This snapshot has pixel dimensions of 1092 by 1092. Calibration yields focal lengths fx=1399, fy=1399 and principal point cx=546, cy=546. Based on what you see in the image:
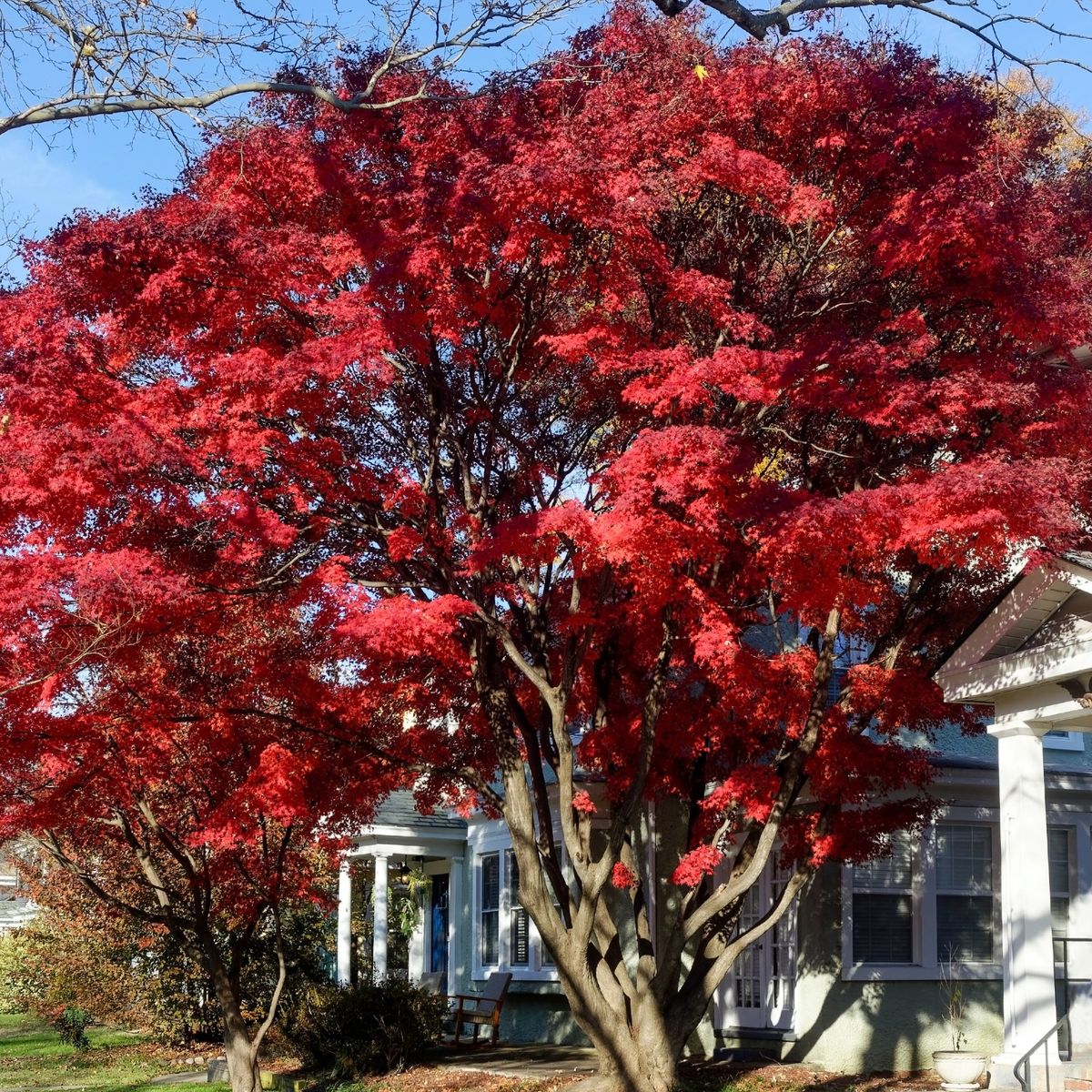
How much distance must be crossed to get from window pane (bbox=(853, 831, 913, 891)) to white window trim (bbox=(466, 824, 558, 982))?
5.89 m

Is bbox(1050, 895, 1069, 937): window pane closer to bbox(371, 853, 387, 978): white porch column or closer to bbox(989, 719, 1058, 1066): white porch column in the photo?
bbox(989, 719, 1058, 1066): white porch column

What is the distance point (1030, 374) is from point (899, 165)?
2353mm

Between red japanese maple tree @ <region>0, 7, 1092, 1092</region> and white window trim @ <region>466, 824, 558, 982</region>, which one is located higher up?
red japanese maple tree @ <region>0, 7, 1092, 1092</region>

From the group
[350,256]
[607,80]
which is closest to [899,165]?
[607,80]

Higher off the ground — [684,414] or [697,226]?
[697,226]

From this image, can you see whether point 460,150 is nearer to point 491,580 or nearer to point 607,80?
point 607,80

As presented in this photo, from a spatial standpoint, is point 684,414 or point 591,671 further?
point 591,671

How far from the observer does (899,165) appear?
43.5ft

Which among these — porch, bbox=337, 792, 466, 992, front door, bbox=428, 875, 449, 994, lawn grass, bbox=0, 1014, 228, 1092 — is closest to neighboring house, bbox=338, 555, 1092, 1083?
porch, bbox=337, 792, 466, 992

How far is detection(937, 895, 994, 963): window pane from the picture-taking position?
1772 centimetres

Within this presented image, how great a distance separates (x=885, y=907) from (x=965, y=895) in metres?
1.10

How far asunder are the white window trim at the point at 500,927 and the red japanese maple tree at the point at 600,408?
7.71m

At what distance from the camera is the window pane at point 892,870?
57.9ft

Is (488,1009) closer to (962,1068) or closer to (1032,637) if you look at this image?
(962,1068)
